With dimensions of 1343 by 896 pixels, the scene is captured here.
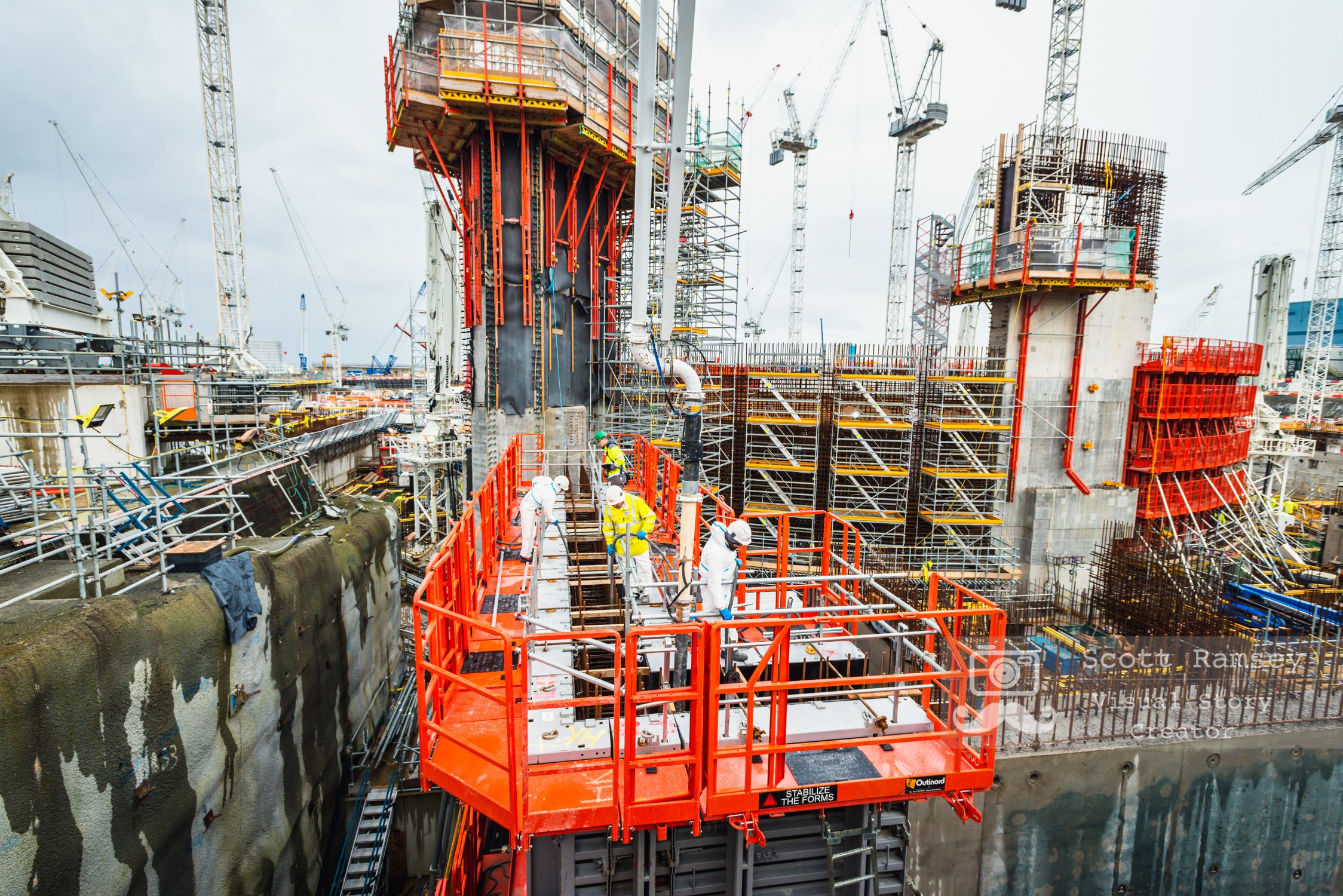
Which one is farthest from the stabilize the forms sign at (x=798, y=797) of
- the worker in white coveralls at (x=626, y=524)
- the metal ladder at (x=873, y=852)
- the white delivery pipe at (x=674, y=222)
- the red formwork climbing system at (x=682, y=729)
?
the worker in white coveralls at (x=626, y=524)

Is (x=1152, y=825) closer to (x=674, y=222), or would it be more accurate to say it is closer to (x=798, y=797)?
(x=798, y=797)

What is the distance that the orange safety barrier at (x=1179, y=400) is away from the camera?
71.3ft

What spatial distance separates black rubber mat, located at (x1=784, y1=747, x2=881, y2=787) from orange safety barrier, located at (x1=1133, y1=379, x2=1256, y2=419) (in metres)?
22.4

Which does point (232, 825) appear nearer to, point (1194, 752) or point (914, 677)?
point (914, 677)

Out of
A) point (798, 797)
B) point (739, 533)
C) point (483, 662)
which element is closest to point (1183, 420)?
point (739, 533)

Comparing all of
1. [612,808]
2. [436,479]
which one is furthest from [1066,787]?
[436,479]

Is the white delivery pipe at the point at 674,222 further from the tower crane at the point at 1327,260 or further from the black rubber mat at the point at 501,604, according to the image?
the tower crane at the point at 1327,260

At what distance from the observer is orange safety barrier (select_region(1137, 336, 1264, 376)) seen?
2167 centimetres

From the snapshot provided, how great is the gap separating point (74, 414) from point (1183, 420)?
33.4 metres

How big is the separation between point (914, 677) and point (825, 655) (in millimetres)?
1970

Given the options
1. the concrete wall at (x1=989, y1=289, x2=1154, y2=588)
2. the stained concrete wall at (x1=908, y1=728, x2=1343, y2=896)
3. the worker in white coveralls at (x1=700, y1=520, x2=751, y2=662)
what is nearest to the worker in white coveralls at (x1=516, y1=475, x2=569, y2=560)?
the worker in white coveralls at (x1=700, y1=520, x2=751, y2=662)

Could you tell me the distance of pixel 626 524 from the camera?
738 centimetres

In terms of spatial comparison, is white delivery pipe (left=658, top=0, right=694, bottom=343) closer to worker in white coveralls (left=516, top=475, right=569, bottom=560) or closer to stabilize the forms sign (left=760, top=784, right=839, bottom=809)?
worker in white coveralls (left=516, top=475, right=569, bottom=560)

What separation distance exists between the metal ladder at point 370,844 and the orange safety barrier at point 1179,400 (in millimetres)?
25779
